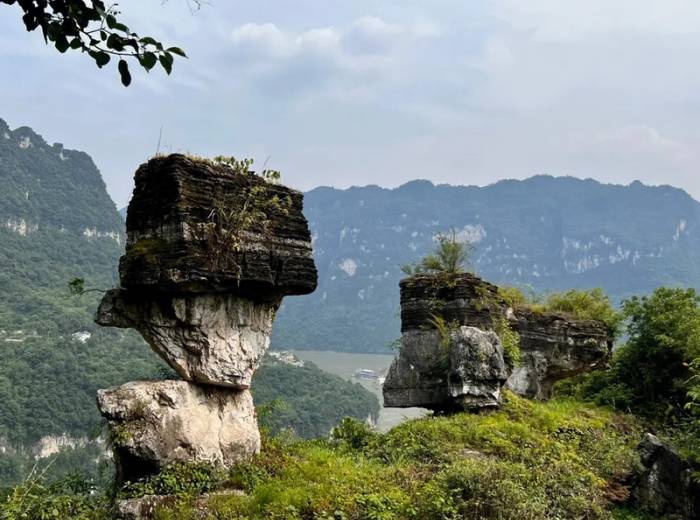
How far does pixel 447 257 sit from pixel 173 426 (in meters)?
8.08

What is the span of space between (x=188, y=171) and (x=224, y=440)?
3233 mm

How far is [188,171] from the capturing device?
7617 millimetres

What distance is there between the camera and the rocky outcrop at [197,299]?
7258mm

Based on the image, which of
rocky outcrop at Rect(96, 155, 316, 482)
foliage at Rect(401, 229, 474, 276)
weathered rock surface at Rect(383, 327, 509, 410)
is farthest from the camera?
foliage at Rect(401, 229, 474, 276)

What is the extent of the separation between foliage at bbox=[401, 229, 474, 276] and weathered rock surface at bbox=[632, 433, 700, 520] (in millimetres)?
5595

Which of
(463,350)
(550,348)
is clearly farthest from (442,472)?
(550,348)

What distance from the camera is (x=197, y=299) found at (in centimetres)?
772

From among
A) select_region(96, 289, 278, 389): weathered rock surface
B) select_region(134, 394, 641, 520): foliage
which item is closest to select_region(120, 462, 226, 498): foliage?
select_region(134, 394, 641, 520): foliage

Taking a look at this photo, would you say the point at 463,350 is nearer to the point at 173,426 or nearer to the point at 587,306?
the point at 173,426

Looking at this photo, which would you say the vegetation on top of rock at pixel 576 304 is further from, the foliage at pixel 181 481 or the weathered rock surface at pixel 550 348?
the foliage at pixel 181 481

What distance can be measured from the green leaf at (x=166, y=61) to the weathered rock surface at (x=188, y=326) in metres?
4.43

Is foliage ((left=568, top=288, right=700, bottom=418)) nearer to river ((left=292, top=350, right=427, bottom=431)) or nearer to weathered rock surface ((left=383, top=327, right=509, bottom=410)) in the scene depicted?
weathered rock surface ((left=383, top=327, right=509, bottom=410))

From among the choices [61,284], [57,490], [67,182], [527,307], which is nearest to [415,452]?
[57,490]

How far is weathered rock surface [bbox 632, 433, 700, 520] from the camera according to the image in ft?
28.8
